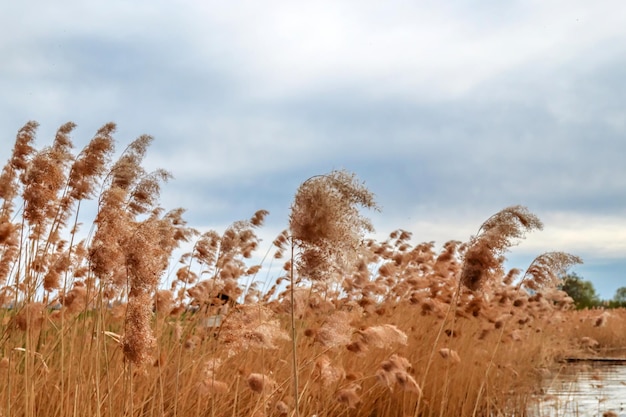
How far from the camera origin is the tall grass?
7.68 feet

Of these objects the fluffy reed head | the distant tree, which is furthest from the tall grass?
the distant tree

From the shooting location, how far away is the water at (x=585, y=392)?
6.58 metres

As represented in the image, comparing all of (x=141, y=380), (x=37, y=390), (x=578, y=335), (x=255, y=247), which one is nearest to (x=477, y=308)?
(x=255, y=247)

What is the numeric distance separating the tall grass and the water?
14.1 inches

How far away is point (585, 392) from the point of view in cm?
805

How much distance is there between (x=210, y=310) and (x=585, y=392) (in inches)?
175

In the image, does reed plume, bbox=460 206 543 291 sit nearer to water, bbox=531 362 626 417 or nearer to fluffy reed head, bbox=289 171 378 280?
fluffy reed head, bbox=289 171 378 280

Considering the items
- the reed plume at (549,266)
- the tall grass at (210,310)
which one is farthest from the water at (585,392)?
the reed plume at (549,266)

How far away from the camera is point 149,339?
232cm

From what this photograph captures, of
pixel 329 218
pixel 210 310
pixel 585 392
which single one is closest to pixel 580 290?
pixel 585 392

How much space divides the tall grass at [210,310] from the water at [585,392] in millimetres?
358

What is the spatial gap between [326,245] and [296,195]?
6.7 inches

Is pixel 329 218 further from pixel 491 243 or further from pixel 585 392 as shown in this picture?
pixel 585 392

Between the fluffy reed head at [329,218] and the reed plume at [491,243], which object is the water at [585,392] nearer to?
the reed plume at [491,243]
